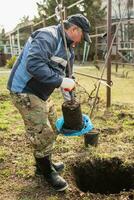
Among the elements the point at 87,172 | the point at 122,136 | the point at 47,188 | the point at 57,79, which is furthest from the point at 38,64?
the point at 122,136

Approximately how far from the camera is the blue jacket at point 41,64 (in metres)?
3.42

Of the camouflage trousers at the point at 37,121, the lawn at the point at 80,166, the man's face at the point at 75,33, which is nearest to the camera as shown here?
the man's face at the point at 75,33

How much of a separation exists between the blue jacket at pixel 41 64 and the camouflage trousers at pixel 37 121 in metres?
0.08

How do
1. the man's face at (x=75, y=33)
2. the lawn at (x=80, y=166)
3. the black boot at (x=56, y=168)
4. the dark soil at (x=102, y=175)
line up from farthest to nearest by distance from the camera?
the dark soil at (x=102, y=175)
the black boot at (x=56, y=168)
the lawn at (x=80, y=166)
the man's face at (x=75, y=33)

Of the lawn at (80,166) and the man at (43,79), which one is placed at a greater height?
the man at (43,79)

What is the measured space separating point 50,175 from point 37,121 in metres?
0.60

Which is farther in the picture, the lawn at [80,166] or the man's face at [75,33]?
the lawn at [80,166]

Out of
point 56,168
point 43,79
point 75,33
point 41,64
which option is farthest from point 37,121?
point 75,33

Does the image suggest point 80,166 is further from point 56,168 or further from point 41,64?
point 41,64

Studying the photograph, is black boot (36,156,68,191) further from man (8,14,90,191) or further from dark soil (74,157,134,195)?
dark soil (74,157,134,195)

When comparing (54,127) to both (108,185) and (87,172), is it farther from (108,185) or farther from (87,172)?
(108,185)

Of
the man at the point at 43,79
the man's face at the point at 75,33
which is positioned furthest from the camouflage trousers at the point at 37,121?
the man's face at the point at 75,33

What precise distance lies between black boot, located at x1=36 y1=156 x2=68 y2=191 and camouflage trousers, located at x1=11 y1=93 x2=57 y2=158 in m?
0.08

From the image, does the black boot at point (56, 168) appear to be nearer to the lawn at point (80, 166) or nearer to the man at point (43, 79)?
the lawn at point (80, 166)
